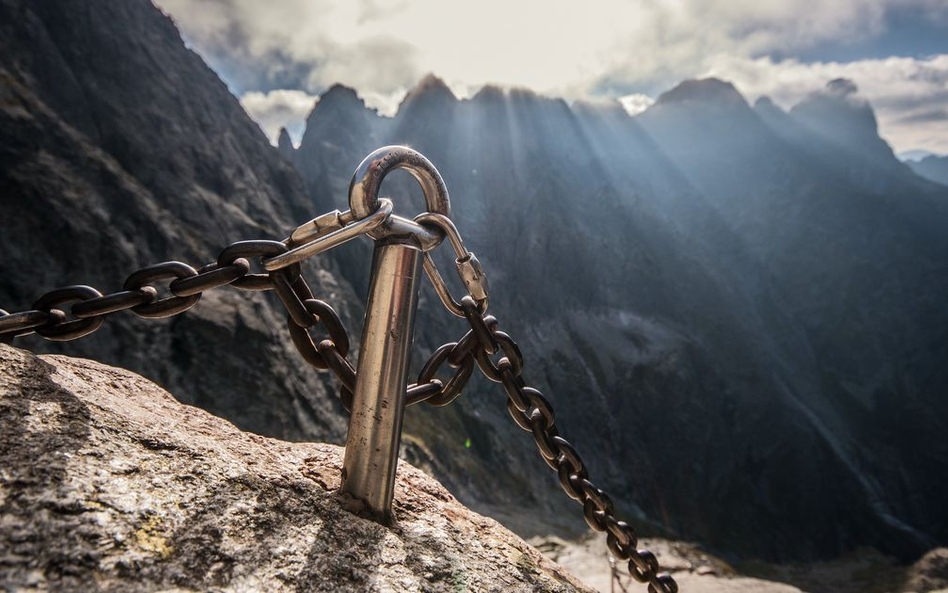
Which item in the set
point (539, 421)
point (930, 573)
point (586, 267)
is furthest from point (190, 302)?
point (586, 267)

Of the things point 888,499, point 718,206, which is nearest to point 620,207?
point 718,206

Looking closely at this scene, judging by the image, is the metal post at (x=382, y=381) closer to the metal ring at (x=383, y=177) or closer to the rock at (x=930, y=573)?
the metal ring at (x=383, y=177)

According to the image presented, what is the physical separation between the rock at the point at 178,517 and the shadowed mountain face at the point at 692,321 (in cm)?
3309

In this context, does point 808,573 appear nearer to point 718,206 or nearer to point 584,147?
point 584,147

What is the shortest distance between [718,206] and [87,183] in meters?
111

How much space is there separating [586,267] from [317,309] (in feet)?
228

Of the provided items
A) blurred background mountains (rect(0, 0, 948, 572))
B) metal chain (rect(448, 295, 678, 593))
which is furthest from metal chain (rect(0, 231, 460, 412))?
blurred background mountains (rect(0, 0, 948, 572))

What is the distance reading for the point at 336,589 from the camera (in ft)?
5.05

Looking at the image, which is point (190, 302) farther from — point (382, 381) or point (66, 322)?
point (382, 381)

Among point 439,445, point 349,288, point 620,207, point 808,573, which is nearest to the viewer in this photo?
point 439,445

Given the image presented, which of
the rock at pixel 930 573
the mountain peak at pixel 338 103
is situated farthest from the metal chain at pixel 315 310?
the mountain peak at pixel 338 103

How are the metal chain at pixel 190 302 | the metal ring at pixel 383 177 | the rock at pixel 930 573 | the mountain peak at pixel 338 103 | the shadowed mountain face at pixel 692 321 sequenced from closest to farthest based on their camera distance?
the metal chain at pixel 190 302 < the metal ring at pixel 383 177 < the rock at pixel 930 573 < the shadowed mountain face at pixel 692 321 < the mountain peak at pixel 338 103

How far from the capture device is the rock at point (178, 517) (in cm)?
130

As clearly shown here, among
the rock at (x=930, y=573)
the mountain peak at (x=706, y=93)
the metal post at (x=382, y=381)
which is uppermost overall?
the mountain peak at (x=706, y=93)
